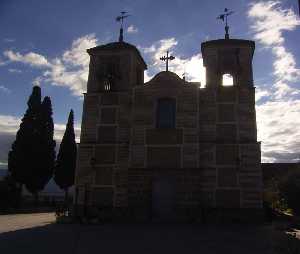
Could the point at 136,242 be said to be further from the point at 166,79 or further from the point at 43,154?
the point at 43,154

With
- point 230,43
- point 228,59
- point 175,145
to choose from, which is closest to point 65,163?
point 175,145

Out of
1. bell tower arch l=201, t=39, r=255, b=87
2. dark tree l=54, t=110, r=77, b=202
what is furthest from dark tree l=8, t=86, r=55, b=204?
bell tower arch l=201, t=39, r=255, b=87

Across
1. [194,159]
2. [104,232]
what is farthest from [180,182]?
[104,232]

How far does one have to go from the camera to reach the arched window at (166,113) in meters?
23.2

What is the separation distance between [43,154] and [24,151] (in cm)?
195

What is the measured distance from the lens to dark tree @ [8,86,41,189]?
118ft

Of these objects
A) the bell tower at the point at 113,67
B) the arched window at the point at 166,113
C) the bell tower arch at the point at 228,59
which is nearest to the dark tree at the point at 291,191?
the bell tower arch at the point at 228,59

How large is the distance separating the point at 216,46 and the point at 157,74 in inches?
169

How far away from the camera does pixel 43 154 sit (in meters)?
37.2

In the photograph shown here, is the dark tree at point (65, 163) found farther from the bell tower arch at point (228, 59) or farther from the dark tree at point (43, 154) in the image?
the bell tower arch at point (228, 59)

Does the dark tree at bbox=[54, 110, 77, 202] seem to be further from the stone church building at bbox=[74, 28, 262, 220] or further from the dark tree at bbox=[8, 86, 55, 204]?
the stone church building at bbox=[74, 28, 262, 220]

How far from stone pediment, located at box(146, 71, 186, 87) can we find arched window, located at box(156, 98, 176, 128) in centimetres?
103

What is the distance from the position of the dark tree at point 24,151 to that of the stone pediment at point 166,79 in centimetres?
1775

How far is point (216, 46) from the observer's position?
79.7 feet
